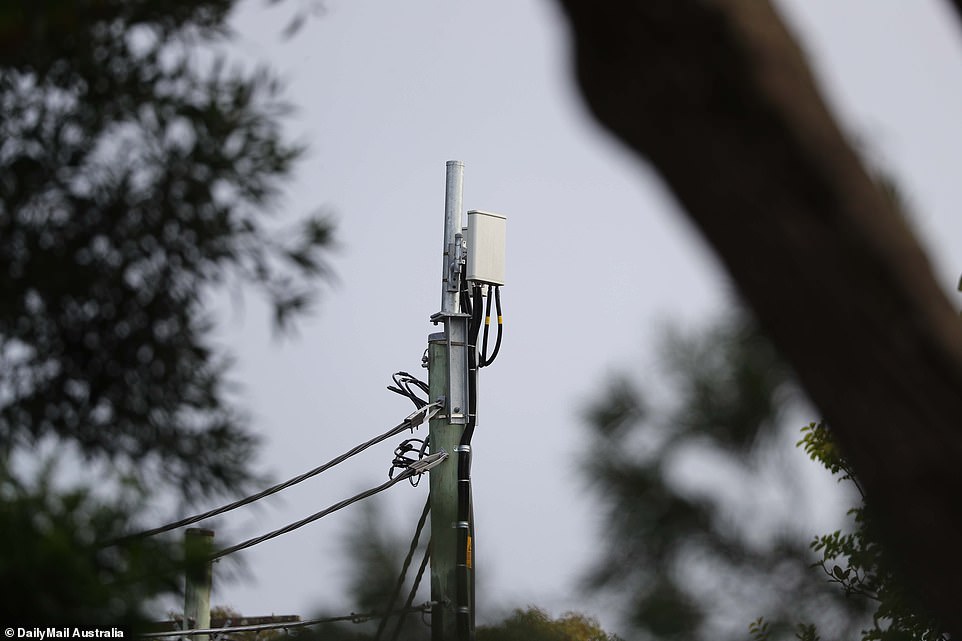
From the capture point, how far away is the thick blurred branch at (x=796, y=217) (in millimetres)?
1896

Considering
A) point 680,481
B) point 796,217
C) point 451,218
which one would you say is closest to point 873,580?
point 680,481

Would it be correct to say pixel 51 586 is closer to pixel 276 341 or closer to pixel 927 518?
pixel 276 341

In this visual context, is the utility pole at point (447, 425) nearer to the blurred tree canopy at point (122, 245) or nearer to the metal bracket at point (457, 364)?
the metal bracket at point (457, 364)

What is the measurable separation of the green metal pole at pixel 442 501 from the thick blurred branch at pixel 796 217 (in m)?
6.05

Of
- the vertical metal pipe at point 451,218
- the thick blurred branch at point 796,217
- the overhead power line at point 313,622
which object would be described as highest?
the vertical metal pipe at point 451,218

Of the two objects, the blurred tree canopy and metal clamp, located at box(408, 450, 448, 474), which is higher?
metal clamp, located at box(408, 450, 448, 474)

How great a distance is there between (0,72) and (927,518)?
81.7 inches

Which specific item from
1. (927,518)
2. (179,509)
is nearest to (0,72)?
(179,509)

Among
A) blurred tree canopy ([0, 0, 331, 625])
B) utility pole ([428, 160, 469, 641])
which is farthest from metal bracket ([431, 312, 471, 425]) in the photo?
blurred tree canopy ([0, 0, 331, 625])

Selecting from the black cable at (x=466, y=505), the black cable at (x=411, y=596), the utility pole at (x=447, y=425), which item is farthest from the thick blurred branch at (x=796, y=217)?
the black cable at (x=411, y=596)

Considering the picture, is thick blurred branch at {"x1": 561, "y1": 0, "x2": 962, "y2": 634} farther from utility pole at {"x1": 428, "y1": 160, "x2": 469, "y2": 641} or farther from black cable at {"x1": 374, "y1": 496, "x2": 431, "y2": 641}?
black cable at {"x1": 374, "y1": 496, "x2": 431, "y2": 641}

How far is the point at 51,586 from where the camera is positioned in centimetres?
222

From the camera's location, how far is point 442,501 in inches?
315

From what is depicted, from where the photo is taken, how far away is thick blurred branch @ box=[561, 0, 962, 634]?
190cm
